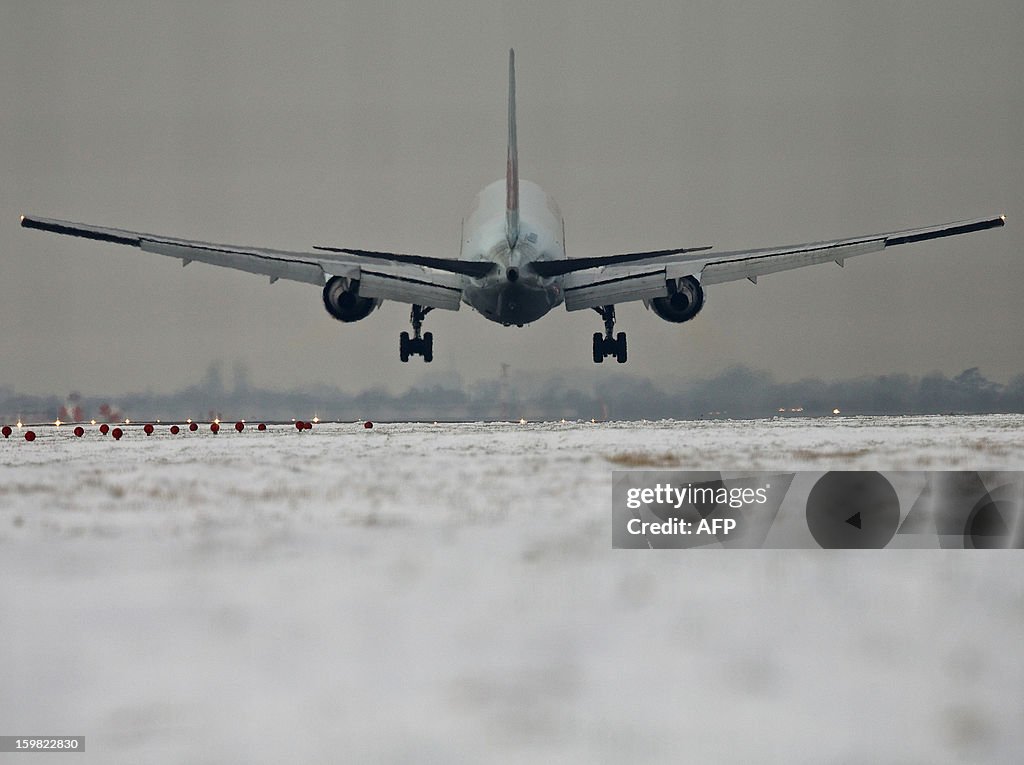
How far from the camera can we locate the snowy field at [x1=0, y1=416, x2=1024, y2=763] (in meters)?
4.91

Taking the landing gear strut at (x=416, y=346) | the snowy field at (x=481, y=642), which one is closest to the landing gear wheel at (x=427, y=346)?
the landing gear strut at (x=416, y=346)

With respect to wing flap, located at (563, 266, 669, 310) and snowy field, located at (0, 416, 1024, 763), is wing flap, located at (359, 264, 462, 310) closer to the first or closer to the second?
wing flap, located at (563, 266, 669, 310)

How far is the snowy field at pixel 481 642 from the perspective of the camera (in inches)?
193

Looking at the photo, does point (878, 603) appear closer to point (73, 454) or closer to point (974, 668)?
point (974, 668)

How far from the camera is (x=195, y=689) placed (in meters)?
5.65

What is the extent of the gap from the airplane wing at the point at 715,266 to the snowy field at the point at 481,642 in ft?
103

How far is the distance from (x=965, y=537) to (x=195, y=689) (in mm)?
8177

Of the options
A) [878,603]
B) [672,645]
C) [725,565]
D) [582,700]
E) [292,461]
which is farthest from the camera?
[292,461]

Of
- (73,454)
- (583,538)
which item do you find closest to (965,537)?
(583,538)

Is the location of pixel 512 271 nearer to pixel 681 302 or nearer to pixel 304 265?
pixel 681 302

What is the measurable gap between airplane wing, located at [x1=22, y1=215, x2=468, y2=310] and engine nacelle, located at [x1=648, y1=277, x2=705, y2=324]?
8.54m

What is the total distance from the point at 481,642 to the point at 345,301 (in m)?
37.3

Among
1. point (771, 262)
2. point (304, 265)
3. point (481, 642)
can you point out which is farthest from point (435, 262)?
point (481, 642)

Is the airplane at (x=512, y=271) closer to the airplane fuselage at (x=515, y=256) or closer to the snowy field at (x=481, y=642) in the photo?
the airplane fuselage at (x=515, y=256)
